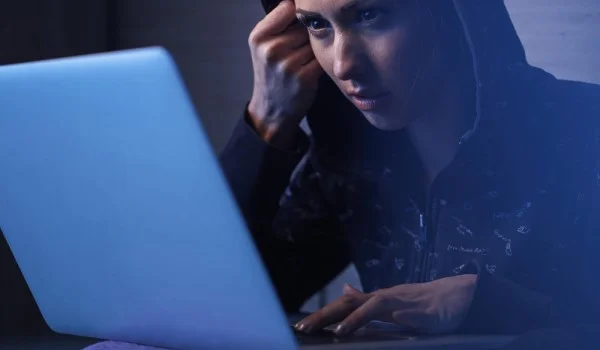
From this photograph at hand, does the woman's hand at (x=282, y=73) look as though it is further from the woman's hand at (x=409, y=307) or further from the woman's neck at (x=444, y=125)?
the woman's hand at (x=409, y=307)

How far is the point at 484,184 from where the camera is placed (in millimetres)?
1154

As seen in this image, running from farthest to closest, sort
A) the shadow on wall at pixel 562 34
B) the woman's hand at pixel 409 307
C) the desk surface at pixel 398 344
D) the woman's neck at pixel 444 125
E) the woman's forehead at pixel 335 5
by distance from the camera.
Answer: the shadow on wall at pixel 562 34, the woman's neck at pixel 444 125, the woman's forehead at pixel 335 5, the woman's hand at pixel 409 307, the desk surface at pixel 398 344

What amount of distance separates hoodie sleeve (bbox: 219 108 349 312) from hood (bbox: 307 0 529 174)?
52 millimetres

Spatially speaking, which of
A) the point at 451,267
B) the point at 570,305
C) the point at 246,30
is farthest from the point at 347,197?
the point at 246,30

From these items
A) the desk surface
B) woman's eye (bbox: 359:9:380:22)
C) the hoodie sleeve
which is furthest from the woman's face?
the desk surface

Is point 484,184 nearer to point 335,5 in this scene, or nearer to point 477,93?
point 477,93

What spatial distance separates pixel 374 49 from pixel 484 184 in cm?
27

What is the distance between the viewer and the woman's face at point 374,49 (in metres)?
1.10

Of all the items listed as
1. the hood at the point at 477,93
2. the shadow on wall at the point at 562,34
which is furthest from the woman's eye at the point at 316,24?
the shadow on wall at the point at 562,34

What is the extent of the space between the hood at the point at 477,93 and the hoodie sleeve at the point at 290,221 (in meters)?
0.05

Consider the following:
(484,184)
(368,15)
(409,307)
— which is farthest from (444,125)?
(409,307)

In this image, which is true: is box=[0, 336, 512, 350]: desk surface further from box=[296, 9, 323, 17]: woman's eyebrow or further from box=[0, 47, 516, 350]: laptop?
box=[296, 9, 323, 17]: woman's eyebrow

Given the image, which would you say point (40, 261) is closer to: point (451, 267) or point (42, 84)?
point (42, 84)

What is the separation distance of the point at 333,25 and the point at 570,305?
506 millimetres
